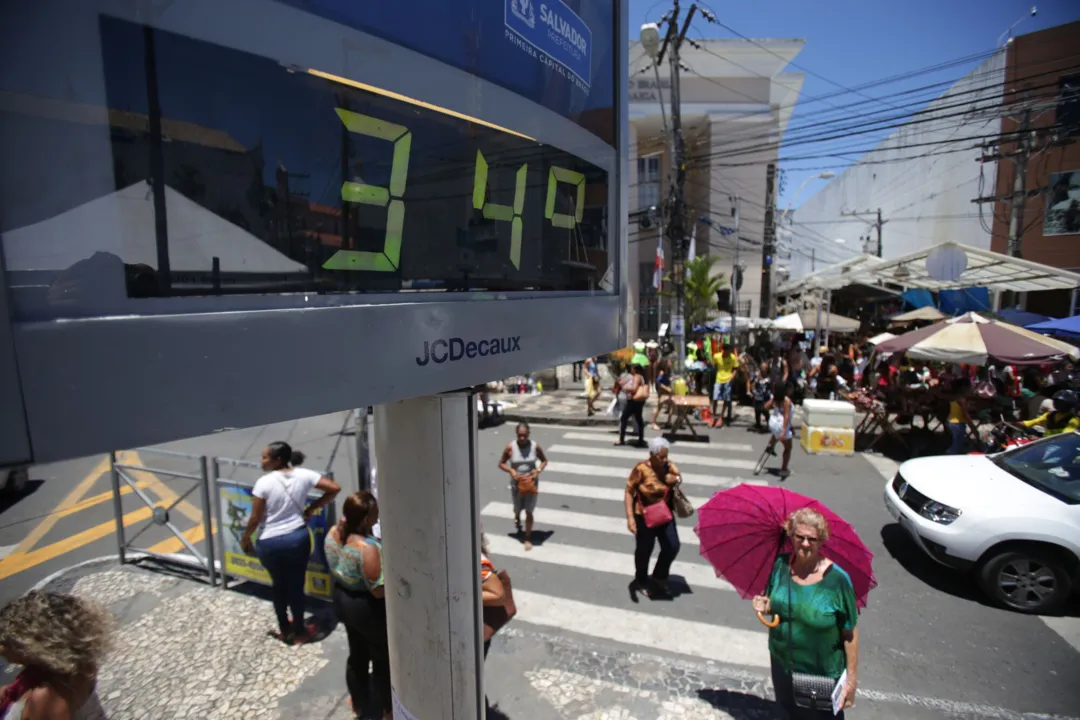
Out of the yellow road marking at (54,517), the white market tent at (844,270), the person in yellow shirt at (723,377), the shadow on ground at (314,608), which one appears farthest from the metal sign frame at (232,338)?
the white market tent at (844,270)

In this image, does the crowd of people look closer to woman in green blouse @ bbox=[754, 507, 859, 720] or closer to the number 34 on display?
woman in green blouse @ bbox=[754, 507, 859, 720]

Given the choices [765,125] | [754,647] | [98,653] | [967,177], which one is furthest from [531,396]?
[967,177]

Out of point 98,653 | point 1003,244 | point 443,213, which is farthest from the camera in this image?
point 1003,244

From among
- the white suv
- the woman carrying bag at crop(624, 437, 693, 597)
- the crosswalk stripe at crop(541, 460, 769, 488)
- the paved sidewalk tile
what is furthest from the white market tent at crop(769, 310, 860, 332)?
the paved sidewalk tile

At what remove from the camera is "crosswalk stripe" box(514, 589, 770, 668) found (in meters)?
4.76

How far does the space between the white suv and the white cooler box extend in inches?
173

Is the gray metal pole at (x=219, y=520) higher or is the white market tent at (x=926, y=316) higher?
the white market tent at (x=926, y=316)

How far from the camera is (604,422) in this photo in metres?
13.6

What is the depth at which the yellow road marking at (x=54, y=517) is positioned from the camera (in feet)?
13.9

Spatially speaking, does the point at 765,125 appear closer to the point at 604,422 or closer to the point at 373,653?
the point at 604,422

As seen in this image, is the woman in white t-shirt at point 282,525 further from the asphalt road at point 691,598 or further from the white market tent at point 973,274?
the white market tent at point 973,274

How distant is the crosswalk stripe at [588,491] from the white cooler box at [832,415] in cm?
378

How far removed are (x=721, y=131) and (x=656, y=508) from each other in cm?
2850

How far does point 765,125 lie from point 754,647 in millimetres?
28130
